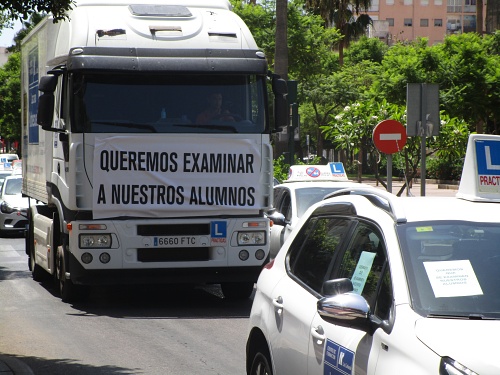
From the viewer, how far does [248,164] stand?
39.7 ft

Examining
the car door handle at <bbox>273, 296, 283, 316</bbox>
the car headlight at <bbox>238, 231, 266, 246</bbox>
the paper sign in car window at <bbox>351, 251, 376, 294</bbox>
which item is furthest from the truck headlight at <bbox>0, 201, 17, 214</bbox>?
the paper sign in car window at <bbox>351, 251, 376, 294</bbox>

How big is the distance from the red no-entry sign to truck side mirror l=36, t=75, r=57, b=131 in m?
7.37

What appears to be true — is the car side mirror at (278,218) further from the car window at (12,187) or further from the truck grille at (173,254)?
the car window at (12,187)

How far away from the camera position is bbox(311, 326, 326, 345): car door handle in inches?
188

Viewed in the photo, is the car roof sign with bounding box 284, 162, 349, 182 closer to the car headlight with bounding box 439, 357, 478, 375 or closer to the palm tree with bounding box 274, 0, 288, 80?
the palm tree with bounding box 274, 0, 288, 80

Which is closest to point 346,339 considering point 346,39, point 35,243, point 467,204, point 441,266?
point 441,266

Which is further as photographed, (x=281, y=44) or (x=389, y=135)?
(x=281, y=44)

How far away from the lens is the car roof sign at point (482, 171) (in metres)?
5.21

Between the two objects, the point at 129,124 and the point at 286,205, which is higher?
the point at 129,124

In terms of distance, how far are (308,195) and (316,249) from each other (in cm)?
1031

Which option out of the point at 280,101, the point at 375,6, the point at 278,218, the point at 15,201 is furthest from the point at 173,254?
the point at 375,6

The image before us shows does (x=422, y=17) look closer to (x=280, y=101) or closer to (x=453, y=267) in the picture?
(x=280, y=101)

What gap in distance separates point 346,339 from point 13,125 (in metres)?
70.2

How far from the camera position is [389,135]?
17.6m
